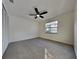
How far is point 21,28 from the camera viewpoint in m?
8.74

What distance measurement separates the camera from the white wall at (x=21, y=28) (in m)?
7.67

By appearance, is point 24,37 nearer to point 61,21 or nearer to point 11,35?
point 11,35

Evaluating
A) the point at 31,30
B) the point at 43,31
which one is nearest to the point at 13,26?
the point at 31,30

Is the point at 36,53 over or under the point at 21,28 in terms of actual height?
under

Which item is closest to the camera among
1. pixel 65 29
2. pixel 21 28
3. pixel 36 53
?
pixel 36 53

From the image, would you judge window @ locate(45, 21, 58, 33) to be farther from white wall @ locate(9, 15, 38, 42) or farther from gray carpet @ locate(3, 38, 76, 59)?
gray carpet @ locate(3, 38, 76, 59)

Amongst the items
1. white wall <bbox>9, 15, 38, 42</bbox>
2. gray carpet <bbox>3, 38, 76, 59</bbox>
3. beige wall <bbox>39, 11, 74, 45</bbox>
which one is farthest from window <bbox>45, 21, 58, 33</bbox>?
gray carpet <bbox>3, 38, 76, 59</bbox>

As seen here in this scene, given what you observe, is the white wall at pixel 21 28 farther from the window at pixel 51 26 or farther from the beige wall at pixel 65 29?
the beige wall at pixel 65 29

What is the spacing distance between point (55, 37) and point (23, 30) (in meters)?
3.35

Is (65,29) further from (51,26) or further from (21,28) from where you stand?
(21,28)

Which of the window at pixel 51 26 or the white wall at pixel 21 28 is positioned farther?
the window at pixel 51 26

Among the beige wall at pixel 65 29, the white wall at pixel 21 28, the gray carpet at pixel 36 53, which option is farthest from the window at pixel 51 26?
the gray carpet at pixel 36 53

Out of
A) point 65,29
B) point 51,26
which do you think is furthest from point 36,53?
point 51,26

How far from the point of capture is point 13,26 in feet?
25.5
